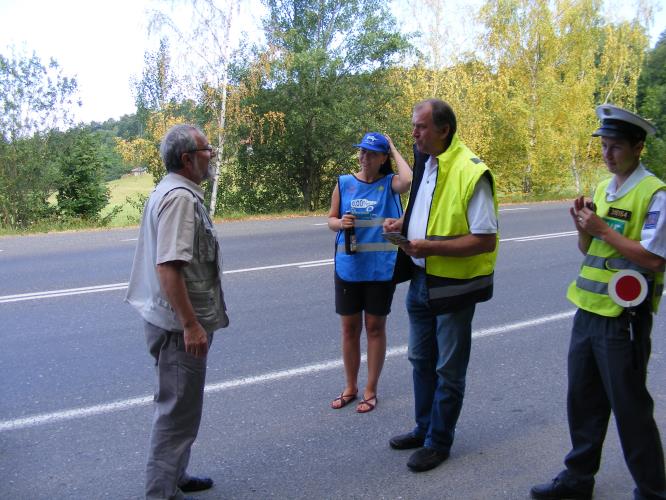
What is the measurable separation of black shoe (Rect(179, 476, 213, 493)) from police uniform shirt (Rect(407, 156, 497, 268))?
162 centimetres

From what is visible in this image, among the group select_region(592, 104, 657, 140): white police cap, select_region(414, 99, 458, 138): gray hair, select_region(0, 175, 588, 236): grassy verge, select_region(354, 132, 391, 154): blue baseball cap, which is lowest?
select_region(0, 175, 588, 236): grassy verge

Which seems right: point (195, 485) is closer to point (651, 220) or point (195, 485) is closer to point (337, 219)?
point (337, 219)

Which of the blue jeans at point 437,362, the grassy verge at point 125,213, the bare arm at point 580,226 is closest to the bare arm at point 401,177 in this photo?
the blue jeans at point 437,362

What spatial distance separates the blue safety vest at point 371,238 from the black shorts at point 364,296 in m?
0.05

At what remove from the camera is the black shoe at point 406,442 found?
378 centimetres

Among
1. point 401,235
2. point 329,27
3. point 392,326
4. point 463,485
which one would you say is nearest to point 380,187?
point 401,235

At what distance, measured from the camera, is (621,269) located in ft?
9.66

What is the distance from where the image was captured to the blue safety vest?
425 cm

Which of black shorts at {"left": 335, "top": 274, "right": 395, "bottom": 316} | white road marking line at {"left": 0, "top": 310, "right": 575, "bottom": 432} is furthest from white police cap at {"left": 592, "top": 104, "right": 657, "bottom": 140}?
white road marking line at {"left": 0, "top": 310, "right": 575, "bottom": 432}

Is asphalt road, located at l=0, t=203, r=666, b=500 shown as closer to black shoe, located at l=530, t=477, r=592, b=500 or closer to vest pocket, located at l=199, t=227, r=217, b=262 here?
black shoe, located at l=530, t=477, r=592, b=500

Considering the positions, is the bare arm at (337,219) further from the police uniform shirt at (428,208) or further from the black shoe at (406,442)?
the black shoe at (406,442)

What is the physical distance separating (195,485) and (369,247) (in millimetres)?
1797

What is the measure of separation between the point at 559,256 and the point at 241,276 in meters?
5.17

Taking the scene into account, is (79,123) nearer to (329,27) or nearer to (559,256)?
(329,27)
